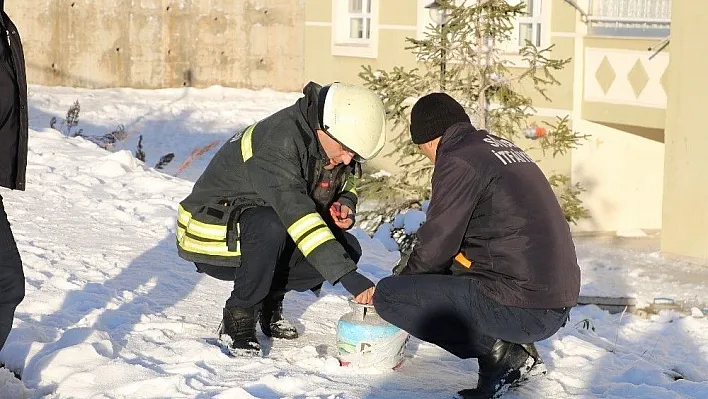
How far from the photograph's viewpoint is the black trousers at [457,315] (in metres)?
5.41

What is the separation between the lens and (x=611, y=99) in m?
16.4

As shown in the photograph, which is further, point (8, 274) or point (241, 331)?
point (241, 331)

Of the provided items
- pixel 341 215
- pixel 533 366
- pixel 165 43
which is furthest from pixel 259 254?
pixel 165 43

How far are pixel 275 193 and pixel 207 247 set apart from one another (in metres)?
0.60

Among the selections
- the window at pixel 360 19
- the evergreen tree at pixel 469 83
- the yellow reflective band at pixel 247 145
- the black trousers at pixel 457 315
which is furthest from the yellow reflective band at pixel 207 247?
the window at pixel 360 19

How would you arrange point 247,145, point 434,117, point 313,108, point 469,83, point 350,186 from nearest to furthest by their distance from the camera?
1. point 434,117
2. point 313,108
3. point 247,145
4. point 350,186
5. point 469,83

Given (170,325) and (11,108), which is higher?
(11,108)

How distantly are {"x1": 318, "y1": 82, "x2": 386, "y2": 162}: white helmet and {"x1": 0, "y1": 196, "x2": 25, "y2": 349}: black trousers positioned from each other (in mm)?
1574

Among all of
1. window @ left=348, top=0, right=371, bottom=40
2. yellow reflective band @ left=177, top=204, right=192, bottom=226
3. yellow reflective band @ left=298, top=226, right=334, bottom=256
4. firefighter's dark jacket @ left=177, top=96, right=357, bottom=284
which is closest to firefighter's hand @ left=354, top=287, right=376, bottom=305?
firefighter's dark jacket @ left=177, top=96, right=357, bottom=284

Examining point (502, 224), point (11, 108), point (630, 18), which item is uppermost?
point (630, 18)

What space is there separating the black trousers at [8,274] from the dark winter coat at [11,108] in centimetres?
14

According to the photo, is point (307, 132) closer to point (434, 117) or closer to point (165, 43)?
point (434, 117)

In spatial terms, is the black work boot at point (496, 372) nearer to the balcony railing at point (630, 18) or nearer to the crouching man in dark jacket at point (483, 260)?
the crouching man in dark jacket at point (483, 260)

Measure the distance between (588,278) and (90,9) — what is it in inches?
670
